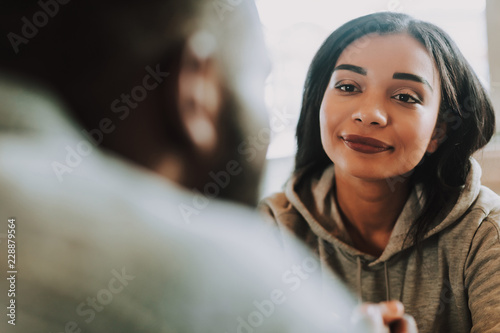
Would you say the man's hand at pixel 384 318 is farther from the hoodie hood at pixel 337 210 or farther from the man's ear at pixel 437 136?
the man's ear at pixel 437 136

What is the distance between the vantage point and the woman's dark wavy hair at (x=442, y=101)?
2.52 ft

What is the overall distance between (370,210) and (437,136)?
6.9 inches

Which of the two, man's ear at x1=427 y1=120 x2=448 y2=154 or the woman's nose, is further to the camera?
man's ear at x1=427 y1=120 x2=448 y2=154

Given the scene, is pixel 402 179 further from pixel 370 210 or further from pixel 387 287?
pixel 387 287

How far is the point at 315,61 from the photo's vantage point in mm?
854

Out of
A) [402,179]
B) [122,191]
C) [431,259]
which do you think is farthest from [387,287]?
[122,191]

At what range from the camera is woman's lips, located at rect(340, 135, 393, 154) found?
72cm

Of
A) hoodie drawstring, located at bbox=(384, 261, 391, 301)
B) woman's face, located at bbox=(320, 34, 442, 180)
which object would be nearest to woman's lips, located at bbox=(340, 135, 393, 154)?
woman's face, located at bbox=(320, 34, 442, 180)

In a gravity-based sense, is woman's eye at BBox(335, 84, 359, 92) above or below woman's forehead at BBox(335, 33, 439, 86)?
below

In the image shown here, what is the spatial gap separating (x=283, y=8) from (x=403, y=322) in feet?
2.15

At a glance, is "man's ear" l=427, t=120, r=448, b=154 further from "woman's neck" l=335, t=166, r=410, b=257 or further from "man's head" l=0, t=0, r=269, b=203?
"man's head" l=0, t=0, r=269, b=203

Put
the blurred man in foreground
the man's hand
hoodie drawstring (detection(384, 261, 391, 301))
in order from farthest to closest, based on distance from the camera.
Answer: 1. hoodie drawstring (detection(384, 261, 391, 301))
2. the blurred man in foreground
3. the man's hand

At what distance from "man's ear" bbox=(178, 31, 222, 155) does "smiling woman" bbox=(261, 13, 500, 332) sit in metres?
0.17

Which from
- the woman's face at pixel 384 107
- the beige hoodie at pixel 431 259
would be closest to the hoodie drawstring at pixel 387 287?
the beige hoodie at pixel 431 259
